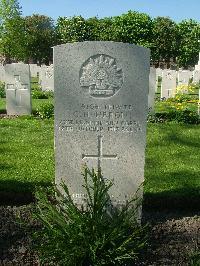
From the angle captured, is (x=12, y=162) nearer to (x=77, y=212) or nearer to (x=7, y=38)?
(x=77, y=212)

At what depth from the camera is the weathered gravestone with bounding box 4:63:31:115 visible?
11.4 m

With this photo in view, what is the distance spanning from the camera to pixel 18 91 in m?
11.7

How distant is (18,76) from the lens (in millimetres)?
11461

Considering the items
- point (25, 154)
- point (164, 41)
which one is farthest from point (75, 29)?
point (25, 154)

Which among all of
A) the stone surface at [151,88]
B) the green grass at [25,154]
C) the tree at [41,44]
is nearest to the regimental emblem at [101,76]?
the green grass at [25,154]

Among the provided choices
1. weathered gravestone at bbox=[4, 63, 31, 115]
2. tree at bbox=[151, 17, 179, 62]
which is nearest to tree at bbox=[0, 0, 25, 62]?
tree at bbox=[151, 17, 179, 62]

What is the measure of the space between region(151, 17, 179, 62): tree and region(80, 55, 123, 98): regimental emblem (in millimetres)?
55955

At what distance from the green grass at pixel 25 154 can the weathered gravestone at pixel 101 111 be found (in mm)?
1383

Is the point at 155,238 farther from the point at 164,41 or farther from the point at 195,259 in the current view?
the point at 164,41

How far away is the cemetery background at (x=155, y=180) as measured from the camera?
151 inches

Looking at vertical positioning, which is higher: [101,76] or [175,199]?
[101,76]

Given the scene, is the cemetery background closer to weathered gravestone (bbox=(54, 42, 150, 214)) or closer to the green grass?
the green grass

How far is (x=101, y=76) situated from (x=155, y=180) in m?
2.29

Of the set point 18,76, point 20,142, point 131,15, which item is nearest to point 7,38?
point 131,15
